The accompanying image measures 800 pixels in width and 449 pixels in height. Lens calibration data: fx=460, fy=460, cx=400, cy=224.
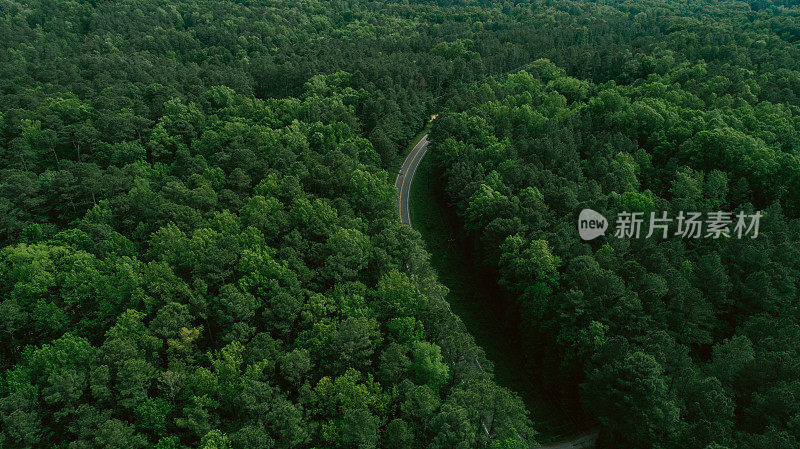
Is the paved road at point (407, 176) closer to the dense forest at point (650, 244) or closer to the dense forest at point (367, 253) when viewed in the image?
the dense forest at point (367, 253)

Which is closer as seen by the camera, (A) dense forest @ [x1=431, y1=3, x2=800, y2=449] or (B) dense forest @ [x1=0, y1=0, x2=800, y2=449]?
(B) dense forest @ [x1=0, y1=0, x2=800, y2=449]

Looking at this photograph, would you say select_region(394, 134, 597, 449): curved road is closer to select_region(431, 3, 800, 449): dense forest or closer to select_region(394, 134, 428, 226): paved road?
select_region(394, 134, 428, 226): paved road

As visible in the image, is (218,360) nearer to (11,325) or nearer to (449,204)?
(11,325)

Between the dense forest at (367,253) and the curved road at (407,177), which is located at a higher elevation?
the dense forest at (367,253)

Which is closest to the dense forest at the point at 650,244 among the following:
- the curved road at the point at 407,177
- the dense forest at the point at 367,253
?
the dense forest at the point at 367,253

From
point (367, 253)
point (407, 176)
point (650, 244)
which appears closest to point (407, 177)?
point (407, 176)

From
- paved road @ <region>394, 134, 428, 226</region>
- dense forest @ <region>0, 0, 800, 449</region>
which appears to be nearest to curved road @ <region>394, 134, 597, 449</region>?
paved road @ <region>394, 134, 428, 226</region>

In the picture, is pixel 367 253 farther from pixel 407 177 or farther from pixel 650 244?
pixel 407 177

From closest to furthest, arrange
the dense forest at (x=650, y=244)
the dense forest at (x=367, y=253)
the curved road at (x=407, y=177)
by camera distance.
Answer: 1. the dense forest at (x=367, y=253)
2. the dense forest at (x=650, y=244)
3. the curved road at (x=407, y=177)
